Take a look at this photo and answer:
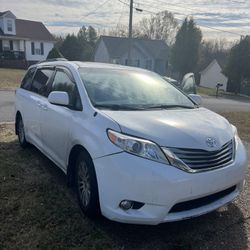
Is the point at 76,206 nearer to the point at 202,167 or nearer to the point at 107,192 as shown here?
the point at 107,192

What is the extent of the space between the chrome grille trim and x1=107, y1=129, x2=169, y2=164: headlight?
0.15 m

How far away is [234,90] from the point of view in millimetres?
38062

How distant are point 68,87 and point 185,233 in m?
2.38

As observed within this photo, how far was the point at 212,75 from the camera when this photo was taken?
177 feet

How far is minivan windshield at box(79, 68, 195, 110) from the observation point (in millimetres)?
3992

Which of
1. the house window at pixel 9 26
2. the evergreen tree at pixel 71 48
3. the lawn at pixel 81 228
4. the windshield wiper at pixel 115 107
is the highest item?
the house window at pixel 9 26

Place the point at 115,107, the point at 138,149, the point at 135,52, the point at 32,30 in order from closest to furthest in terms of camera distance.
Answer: the point at 138,149, the point at 115,107, the point at 32,30, the point at 135,52

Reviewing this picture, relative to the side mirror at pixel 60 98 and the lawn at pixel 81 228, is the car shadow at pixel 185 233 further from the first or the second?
the side mirror at pixel 60 98

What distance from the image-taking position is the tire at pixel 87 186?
11.1ft

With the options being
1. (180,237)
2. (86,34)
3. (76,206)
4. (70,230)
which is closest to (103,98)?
(76,206)

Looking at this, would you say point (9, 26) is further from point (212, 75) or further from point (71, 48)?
point (212, 75)

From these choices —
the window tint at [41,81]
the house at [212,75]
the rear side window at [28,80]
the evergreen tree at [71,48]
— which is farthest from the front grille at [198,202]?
the house at [212,75]

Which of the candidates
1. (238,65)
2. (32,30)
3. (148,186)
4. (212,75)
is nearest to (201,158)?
(148,186)

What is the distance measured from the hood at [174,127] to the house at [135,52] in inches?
1663
